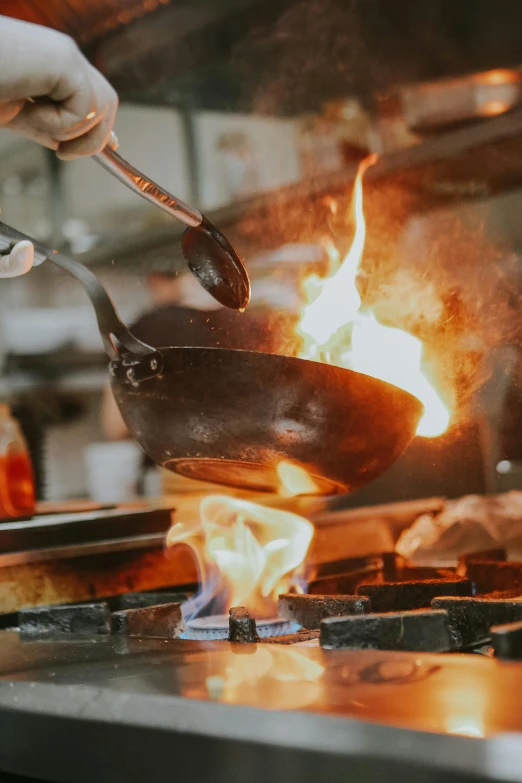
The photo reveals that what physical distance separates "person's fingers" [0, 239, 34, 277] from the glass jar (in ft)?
2.50

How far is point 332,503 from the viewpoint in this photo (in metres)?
2.19

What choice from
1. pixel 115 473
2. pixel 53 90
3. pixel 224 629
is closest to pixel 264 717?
pixel 224 629

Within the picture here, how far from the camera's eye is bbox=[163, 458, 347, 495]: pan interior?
106 centimetres

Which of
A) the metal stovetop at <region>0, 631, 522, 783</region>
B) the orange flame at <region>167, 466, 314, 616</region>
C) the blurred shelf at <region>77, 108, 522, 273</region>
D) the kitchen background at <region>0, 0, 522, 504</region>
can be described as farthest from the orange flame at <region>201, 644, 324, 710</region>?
the blurred shelf at <region>77, 108, 522, 273</region>

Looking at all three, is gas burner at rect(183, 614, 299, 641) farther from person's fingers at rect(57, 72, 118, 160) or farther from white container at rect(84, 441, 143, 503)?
white container at rect(84, 441, 143, 503)

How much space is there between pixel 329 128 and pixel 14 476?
1096mm

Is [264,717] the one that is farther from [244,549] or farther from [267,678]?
[244,549]

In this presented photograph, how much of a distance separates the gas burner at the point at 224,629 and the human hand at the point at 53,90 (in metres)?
0.52

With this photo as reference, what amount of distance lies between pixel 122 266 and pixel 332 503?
1.42 metres

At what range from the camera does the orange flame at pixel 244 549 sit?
1.17 m

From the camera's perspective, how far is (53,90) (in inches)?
33.4

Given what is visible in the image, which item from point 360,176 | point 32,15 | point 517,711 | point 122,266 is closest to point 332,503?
point 360,176

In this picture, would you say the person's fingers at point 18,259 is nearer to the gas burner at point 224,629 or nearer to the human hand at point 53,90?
the human hand at point 53,90

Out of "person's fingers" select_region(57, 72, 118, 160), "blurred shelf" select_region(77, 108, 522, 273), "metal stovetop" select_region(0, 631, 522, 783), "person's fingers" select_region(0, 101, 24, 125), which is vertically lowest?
"metal stovetop" select_region(0, 631, 522, 783)
